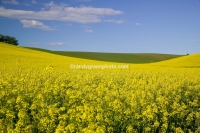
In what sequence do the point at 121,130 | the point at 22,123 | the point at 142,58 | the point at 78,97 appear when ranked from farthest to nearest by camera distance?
the point at 142,58 → the point at 78,97 → the point at 121,130 → the point at 22,123

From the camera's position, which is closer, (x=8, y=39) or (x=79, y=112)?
(x=79, y=112)

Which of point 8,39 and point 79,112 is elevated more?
point 8,39

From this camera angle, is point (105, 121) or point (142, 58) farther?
point (142, 58)

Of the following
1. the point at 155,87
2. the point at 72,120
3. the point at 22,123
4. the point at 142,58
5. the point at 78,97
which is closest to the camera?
the point at 22,123

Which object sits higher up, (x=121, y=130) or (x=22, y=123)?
(x=22, y=123)

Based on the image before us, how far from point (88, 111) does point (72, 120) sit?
46 centimetres

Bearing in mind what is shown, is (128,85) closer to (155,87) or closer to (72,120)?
(155,87)

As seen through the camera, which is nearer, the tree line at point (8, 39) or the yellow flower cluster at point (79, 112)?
the yellow flower cluster at point (79, 112)

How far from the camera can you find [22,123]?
6520 millimetres

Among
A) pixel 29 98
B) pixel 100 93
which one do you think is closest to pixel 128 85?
pixel 100 93

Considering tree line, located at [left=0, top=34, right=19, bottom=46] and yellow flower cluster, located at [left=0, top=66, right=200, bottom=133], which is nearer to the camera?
yellow flower cluster, located at [left=0, top=66, right=200, bottom=133]

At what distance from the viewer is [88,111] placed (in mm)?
7297

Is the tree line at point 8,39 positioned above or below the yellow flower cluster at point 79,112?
above

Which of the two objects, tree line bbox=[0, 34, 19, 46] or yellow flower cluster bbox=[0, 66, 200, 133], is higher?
tree line bbox=[0, 34, 19, 46]
